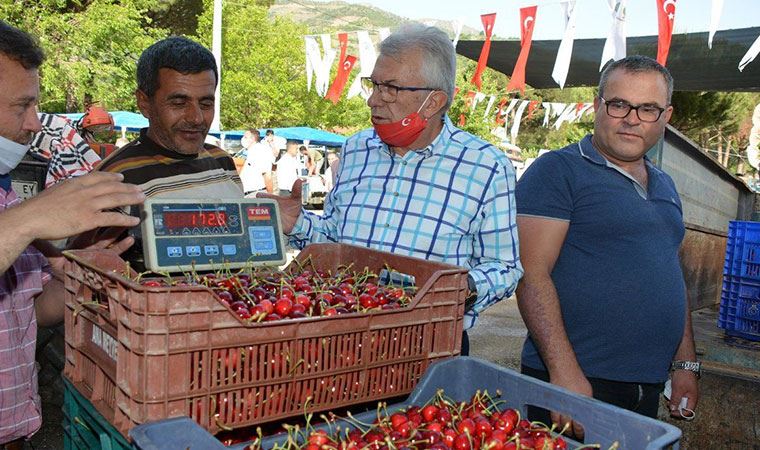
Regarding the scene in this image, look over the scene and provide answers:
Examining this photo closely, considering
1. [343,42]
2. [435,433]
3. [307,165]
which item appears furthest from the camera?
[307,165]

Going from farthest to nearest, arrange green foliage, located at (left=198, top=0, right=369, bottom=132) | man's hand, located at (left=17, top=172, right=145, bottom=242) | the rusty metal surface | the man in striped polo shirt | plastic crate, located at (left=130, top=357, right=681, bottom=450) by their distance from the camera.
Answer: green foliage, located at (left=198, top=0, right=369, bottom=132) < the rusty metal surface < the man in striped polo shirt < man's hand, located at (left=17, top=172, right=145, bottom=242) < plastic crate, located at (left=130, top=357, right=681, bottom=450)

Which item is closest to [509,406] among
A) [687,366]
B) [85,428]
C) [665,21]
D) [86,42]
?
[85,428]

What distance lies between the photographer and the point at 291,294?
1801 millimetres

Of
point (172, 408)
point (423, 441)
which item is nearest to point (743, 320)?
point (423, 441)

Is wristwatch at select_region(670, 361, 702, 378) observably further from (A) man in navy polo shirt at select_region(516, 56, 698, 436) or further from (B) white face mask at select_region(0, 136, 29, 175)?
(B) white face mask at select_region(0, 136, 29, 175)

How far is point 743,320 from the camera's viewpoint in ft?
15.3

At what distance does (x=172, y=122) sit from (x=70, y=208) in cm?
152

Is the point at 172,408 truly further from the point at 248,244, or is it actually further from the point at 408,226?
the point at 408,226

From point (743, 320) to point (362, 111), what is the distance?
1377 inches

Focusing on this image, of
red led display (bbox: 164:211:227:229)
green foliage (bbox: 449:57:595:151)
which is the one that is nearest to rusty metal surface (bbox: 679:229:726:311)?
red led display (bbox: 164:211:227:229)

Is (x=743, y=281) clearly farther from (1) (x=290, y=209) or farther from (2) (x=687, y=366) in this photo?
(1) (x=290, y=209)

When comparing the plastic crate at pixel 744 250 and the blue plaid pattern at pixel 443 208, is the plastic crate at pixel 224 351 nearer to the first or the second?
Answer: the blue plaid pattern at pixel 443 208

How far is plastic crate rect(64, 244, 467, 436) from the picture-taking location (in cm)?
144

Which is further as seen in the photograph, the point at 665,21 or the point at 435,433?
the point at 665,21
